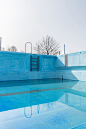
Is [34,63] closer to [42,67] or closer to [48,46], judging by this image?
[42,67]

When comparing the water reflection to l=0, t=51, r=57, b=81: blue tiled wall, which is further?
l=0, t=51, r=57, b=81: blue tiled wall

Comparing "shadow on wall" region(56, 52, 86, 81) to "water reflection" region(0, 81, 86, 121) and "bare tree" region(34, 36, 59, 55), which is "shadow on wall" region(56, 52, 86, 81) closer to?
"water reflection" region(0, 81, 86, 121)

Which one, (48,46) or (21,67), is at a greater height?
(48,46)

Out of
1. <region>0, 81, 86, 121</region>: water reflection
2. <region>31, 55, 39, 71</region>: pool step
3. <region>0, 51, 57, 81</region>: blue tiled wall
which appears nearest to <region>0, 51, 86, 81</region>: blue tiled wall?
<region>0, 51, 57, 81</region>: blue tiled wall

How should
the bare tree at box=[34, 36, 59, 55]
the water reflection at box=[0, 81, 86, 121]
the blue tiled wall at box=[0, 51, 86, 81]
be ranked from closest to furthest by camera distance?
the water reflection at box=[0, 81, 86, 121] < the blue tiled wall at box=[0, 51, 86, 81] < the bare tree at box=[34, 36, 59, 55]

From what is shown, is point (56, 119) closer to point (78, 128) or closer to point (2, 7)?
point (78, 128)

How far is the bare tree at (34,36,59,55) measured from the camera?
2725 centimetres

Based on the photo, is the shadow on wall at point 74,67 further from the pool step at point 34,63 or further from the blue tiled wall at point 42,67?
the pool step at point 34,63

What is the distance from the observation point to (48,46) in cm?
2772

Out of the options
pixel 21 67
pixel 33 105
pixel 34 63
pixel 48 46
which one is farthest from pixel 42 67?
pixel 48 46

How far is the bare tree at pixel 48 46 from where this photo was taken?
2725cm

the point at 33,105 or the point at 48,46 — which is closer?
the point at 33,105

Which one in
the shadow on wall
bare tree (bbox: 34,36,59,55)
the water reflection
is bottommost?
the water reflection

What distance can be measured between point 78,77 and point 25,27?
9.61 m
